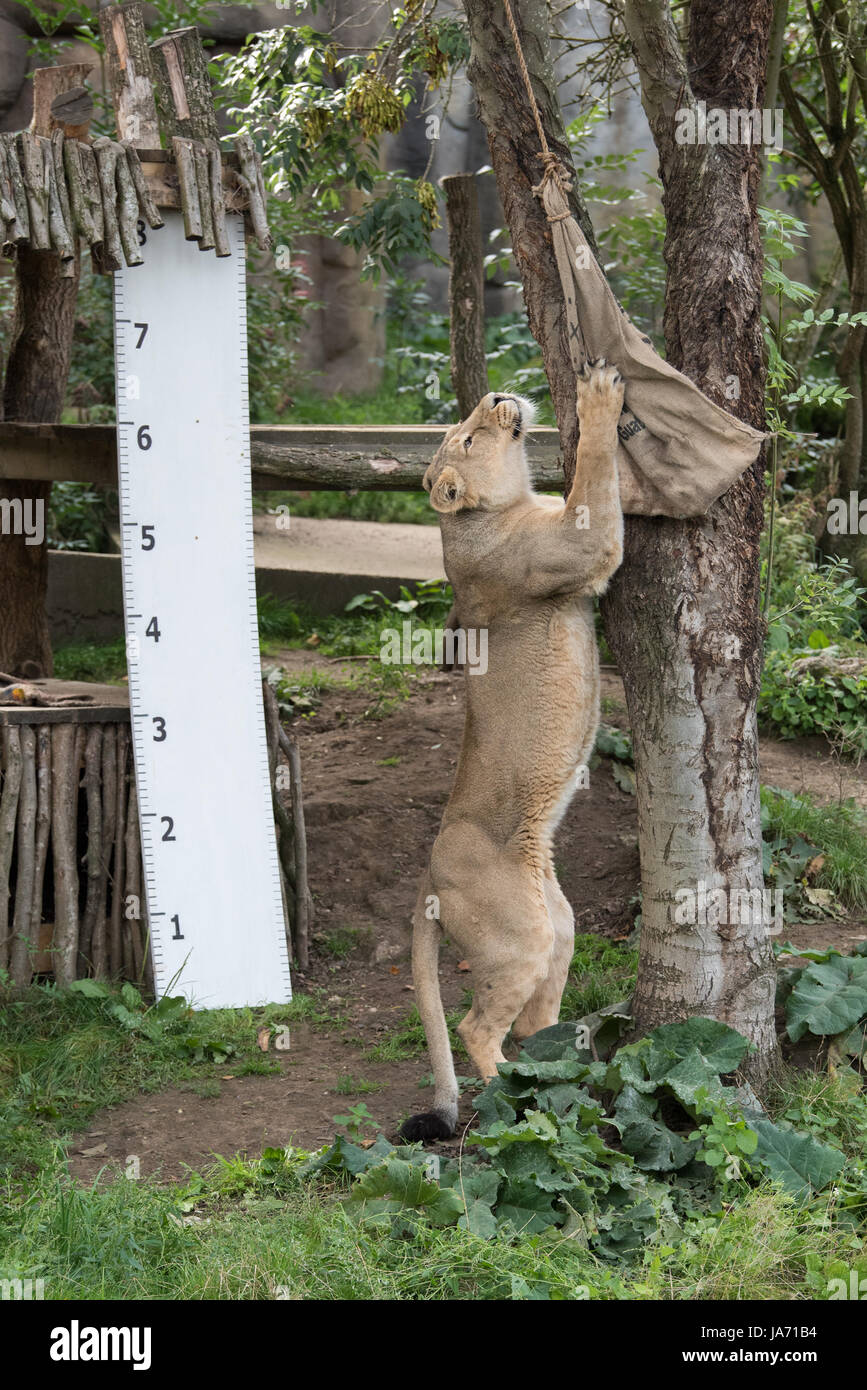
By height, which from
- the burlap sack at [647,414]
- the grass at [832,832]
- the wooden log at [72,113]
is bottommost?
the grass at [832,832]

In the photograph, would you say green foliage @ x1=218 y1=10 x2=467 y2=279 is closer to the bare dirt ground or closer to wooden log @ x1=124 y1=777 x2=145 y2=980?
the bare dirt ground

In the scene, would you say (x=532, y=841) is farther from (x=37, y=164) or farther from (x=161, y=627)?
(x=37, y=164)

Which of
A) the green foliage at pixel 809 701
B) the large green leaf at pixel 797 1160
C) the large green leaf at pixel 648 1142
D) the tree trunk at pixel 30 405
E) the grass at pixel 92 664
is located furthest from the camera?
the grass at pixel 92 664

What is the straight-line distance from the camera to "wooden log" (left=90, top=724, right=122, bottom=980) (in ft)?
20.0

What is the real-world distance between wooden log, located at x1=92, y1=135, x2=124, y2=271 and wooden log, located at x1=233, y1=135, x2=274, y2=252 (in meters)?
0.59

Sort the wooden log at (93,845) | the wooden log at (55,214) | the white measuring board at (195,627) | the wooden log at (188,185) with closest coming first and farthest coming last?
the wooden log at (55,214) < the wooden log at (188,185) < the white measuring board at (195,627) < the wooden log at (93,845)

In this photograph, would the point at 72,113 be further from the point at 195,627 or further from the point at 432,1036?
the point at 432,1036

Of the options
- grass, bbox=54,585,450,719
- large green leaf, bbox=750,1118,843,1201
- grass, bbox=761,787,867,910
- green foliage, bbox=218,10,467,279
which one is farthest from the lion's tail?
green foliage, bbox=218,10,467,279

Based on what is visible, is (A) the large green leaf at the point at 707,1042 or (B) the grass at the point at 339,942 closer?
(A) the large green leaf at the point at 707,1042

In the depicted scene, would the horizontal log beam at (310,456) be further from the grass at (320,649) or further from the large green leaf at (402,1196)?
the large green leaf at (402,1196)

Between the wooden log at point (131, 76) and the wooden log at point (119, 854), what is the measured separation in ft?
8.89

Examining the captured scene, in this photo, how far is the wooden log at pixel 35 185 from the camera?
542 centimetres

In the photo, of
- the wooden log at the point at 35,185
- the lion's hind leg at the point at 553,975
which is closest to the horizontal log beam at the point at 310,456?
the wooden log at the point at 35,185

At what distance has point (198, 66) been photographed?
625 cm
